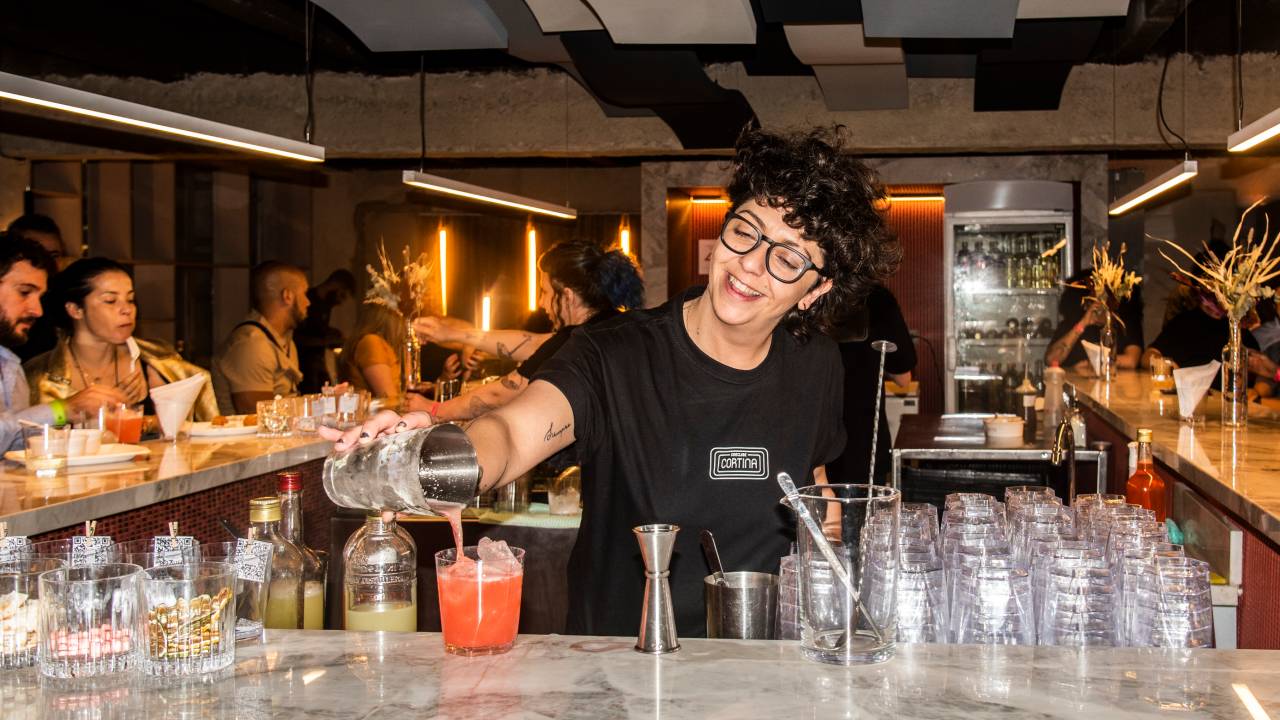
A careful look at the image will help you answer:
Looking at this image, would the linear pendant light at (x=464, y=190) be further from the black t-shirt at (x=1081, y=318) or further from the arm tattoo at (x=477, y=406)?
the black t-shirt at (x=1081, y=318)

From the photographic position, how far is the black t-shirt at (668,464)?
2.11 metres

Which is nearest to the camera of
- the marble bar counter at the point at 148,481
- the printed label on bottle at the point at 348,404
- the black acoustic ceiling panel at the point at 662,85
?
the marble bar counter at the point at 148,481

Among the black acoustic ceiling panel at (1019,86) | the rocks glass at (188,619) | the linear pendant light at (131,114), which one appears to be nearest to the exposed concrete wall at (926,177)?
the black acoustic ceiling panel at (1019,86)

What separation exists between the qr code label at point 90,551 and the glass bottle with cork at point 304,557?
1.23 ft

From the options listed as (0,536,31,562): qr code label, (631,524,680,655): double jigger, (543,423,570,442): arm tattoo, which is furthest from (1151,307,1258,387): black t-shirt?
(0,536,31,562): qr code label

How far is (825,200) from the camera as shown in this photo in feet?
6.78

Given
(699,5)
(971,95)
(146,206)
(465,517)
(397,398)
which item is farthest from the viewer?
(146,206)

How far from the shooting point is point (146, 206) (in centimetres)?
870

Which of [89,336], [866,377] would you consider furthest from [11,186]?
[866,377]

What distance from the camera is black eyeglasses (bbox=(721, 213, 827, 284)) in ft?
6.73

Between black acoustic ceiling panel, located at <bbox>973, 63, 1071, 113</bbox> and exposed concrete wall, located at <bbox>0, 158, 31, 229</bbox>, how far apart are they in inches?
271

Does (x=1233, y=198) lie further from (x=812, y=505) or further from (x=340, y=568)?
(x=812, y=505)

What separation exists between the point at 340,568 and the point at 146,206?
21.8 feet

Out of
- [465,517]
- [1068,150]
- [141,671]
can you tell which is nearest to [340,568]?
[465,517]
